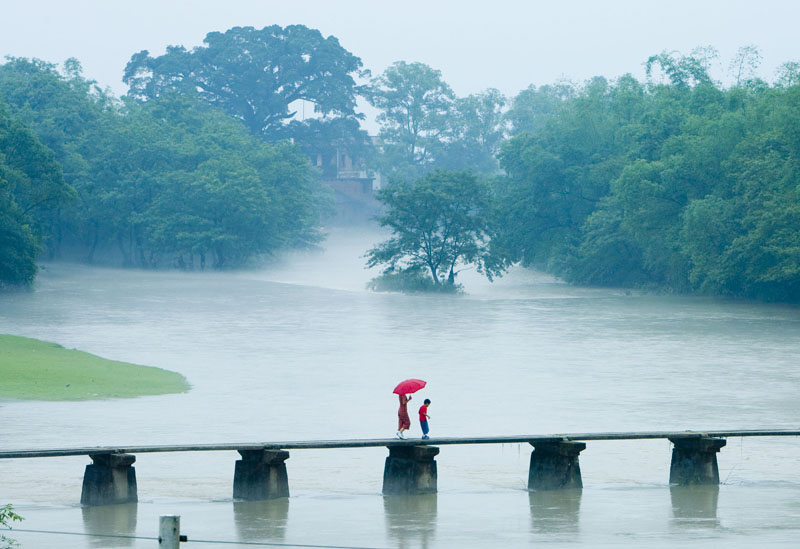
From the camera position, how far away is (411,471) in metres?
21.4

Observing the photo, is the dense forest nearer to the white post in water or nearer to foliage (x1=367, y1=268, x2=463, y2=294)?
foliage (x1=367, y1=268, x2=463, y2=294)

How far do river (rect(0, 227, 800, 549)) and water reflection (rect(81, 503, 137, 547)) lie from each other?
0.05m

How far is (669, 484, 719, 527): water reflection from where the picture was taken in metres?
19.8

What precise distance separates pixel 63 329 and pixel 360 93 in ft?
299

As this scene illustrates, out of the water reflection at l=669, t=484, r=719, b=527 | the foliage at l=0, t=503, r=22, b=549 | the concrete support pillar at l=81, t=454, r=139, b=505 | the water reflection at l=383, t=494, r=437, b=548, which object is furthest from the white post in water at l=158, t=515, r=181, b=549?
the water reflection at l=669, t=484, r=719, b=527

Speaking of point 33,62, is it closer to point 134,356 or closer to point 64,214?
point 64,214

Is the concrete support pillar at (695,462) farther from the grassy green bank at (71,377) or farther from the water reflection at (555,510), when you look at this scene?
the grassy green bank at (71,377)

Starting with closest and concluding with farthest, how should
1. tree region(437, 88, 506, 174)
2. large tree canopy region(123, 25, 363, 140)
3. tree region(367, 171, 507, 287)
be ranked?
tree region(367, 171, 507, 287)
large tree canopy region(123, 25, 363, 140)
tree region(437, 88, 506, 174)

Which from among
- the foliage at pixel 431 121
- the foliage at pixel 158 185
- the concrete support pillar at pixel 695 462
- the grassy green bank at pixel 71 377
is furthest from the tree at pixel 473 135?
the concrete support pillar at pixel 695 462

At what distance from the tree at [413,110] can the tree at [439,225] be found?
6487 centimetres

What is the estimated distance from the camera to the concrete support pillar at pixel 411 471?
69.8ft

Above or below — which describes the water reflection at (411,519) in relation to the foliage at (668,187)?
below

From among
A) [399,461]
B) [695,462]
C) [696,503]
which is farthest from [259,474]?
[695,462]

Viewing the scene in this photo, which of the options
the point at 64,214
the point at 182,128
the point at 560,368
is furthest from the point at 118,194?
the point at 560,368
